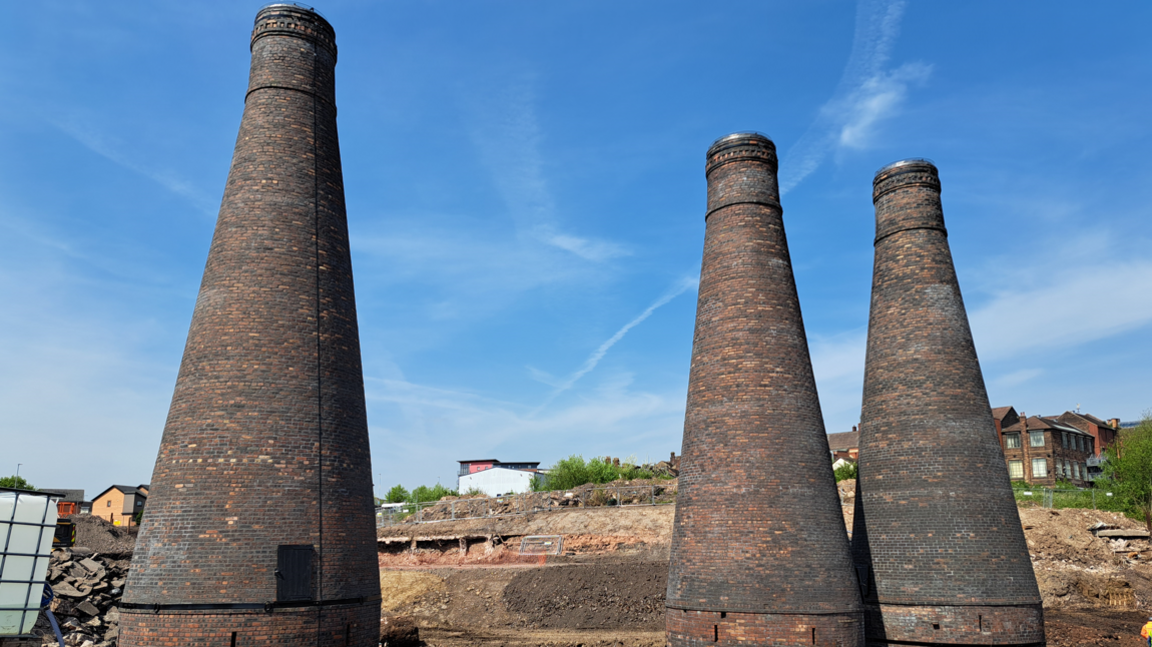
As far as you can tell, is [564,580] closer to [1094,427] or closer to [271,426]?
[271,426]

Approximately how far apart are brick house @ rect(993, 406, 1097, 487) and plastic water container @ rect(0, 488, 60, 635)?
6191 centimetres

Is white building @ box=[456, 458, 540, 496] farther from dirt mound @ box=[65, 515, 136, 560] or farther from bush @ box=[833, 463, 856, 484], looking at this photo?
dirt mound @ box=[65, 515, 136, 560]

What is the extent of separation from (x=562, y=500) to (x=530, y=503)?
2.19 m

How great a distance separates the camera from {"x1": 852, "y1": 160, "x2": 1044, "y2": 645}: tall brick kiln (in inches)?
662

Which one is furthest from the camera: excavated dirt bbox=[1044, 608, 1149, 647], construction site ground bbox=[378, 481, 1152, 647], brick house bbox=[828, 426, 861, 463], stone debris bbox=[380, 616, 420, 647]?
brick house bbox=[828, 426, 861, 463]

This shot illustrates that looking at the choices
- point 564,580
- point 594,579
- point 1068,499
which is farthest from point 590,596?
point 1068,499

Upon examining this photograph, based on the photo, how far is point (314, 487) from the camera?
13289mm

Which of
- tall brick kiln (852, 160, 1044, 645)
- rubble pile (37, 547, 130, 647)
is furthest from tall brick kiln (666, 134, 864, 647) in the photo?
rubble pile (37, 547, 130, 647)

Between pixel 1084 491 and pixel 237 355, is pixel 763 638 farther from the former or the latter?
pixel 1084 491

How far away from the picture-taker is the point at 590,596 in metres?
32.7

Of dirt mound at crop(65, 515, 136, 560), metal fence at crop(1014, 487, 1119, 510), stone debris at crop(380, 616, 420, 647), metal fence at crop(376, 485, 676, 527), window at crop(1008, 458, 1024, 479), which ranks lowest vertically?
stone debris at crop(380, 616, 420, 647)

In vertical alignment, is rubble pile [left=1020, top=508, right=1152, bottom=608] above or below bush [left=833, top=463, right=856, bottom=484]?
below

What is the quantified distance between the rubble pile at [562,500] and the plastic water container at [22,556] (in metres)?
33.0

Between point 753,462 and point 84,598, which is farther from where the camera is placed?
point 84,598
